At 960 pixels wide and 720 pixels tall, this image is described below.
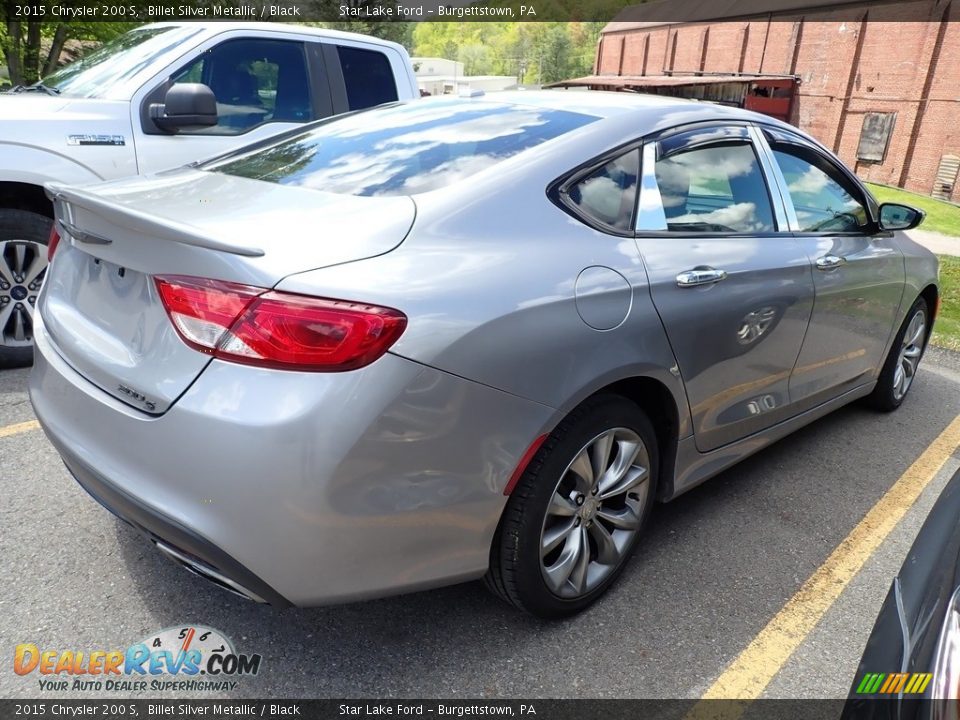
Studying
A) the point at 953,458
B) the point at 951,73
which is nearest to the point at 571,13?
the point at 951,73

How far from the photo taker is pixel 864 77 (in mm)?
30328

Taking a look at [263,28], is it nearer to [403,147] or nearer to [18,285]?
[18,285]

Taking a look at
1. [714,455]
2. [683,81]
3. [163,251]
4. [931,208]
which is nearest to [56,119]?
[163,251]

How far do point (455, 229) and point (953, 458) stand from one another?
351 centimetres

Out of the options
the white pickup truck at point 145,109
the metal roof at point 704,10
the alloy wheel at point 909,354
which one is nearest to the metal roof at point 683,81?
the metal roof at point 704,10

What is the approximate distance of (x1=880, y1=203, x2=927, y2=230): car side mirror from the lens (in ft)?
13.0

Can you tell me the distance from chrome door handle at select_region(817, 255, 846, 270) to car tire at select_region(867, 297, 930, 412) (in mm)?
1222

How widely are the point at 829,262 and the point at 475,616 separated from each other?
2.25 m

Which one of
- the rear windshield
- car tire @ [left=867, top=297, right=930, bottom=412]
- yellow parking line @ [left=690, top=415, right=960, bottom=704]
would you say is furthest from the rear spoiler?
car tire @ [left=867, top=297, right=930, bottom=412]

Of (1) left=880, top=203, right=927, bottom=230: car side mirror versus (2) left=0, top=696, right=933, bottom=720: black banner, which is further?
(1) left=880, top=203, right=927, bottom=230: car side mirror

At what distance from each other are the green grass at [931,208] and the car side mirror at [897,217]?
16.6m

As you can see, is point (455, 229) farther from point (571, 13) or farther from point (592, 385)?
point (571, 13)

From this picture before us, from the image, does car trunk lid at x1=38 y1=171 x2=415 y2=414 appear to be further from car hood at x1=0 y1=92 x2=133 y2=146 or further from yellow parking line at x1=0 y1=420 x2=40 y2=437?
car hood at x1=0 y1=92 x2=133 y2=146

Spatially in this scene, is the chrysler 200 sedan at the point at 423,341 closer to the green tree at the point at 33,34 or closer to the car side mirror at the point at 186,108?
the car side mirror at the point at 186,108
